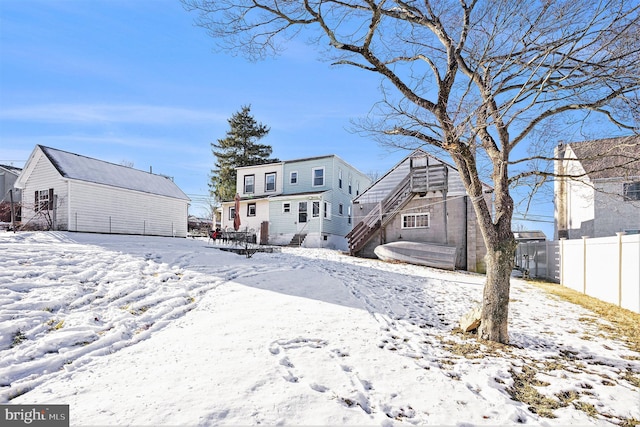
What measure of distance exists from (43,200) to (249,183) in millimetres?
13477

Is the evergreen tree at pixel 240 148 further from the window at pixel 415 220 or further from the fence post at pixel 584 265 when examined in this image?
the fence post at pixel 584 265

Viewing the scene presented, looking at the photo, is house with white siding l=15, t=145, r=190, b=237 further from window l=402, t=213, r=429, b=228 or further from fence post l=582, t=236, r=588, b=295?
fence post l=582, t=236, r=588, b=295

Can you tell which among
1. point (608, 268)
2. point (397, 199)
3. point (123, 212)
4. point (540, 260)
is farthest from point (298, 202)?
point (608, 268)

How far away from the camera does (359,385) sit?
331 centimetres

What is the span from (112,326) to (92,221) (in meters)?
15.2

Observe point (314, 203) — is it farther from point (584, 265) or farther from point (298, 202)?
point (584, 265)

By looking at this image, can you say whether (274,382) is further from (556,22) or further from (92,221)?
(92,221)

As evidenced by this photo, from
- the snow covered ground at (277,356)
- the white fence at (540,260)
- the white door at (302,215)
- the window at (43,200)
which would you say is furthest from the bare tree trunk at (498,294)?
the window at (43,200)

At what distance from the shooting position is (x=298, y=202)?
23.2m

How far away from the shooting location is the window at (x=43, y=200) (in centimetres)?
1662

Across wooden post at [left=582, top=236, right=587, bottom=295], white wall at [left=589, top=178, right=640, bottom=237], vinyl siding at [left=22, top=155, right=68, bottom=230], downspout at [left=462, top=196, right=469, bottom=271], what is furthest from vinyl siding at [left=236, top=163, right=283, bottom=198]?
white wall at [left=589, top=178, right=640, bottom=237]

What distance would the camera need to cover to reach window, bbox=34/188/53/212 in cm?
1662

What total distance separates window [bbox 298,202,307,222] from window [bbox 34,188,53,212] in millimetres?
14600

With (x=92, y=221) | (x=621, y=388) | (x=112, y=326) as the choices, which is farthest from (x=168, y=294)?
(x=92, y=221)
